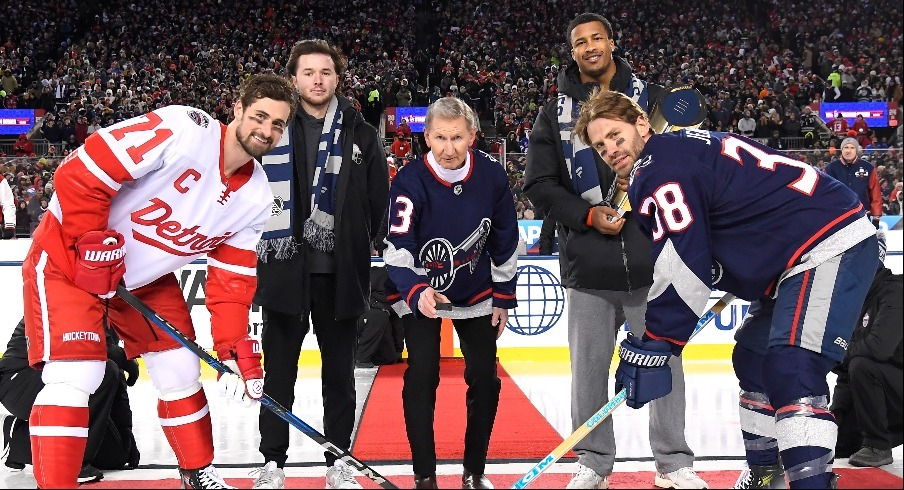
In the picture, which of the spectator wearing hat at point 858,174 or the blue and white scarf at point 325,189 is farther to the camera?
the spectator wearing hat at point 858,174

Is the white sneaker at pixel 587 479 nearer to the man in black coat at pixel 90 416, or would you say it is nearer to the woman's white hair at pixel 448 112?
the woman's white hair at pixel 448 112

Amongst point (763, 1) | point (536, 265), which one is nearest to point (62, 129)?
point (536, 265)

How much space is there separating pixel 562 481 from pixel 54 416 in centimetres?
165

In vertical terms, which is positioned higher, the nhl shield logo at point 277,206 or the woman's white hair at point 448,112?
the woman's white hair at point 448,112

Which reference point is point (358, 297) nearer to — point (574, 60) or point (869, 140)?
point (574, 60)

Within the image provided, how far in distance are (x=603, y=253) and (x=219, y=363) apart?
1.28 metres

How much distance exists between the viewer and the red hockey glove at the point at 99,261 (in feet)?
8.32

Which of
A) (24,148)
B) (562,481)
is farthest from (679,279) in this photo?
(24,148)

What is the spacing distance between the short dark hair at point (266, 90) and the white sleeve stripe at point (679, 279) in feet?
3.92

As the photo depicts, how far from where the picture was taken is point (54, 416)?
2.52m

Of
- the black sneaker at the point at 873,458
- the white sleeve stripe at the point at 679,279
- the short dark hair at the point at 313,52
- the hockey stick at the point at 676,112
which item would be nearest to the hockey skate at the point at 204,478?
the short dark hair at the point at 313,52

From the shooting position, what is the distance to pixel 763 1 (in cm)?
2078

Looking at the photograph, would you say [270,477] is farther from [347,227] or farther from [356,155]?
[356,155]

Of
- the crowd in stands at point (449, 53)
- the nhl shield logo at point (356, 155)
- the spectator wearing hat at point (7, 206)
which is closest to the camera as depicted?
the nhl shield logo at point (356, 155)
